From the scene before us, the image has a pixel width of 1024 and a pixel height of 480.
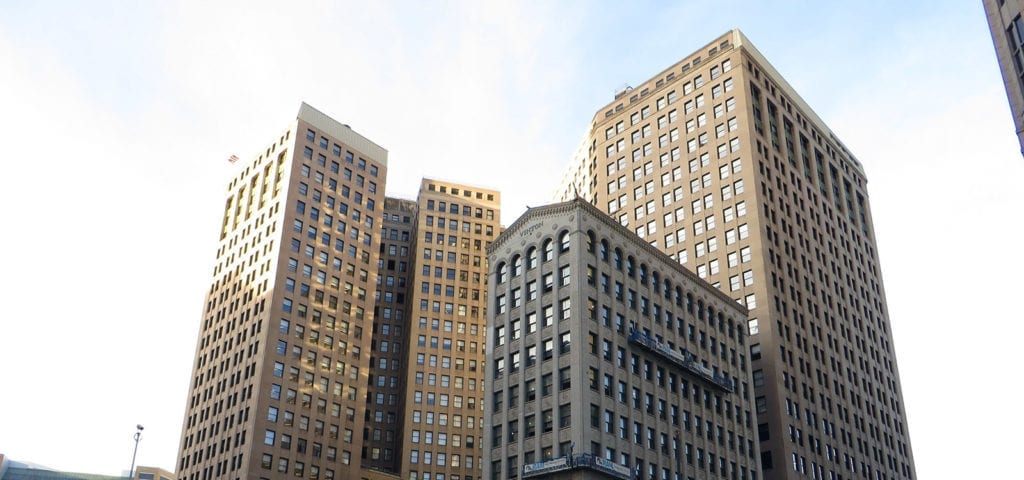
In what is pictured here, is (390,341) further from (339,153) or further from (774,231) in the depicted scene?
(774,231)

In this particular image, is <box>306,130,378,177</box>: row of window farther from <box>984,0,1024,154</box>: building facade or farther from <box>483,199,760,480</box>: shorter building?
<box>984,0,1024,154</box>: building facade

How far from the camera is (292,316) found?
126500 millimetres

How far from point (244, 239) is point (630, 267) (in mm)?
76396

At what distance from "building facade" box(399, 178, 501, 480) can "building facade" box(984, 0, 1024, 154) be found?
105582 millimetres

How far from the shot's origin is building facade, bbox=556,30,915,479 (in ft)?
367

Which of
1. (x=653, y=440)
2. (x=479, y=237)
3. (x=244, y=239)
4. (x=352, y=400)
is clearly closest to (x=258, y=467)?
(x=352, y=400)

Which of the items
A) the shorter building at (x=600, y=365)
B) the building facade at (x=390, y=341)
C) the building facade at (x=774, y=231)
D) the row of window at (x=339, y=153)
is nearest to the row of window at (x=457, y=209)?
the building facade at (x=390, y=341)

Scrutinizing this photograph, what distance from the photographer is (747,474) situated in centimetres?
9162

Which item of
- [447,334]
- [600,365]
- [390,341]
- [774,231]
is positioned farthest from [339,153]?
[600,365]

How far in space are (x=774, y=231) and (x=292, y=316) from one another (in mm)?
69180

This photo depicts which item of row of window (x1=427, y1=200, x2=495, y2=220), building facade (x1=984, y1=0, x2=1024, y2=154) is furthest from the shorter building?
row of window (x1=427, y1=200, x2=495, y2=220)

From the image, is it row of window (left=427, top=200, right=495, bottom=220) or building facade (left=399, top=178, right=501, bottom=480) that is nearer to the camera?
building facade (left=399, top=178, right=501, bottom=480)

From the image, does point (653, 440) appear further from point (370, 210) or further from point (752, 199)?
point (370, 210)

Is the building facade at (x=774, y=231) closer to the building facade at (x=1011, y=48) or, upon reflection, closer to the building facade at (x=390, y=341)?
the building facade at (x=390, y=341)
